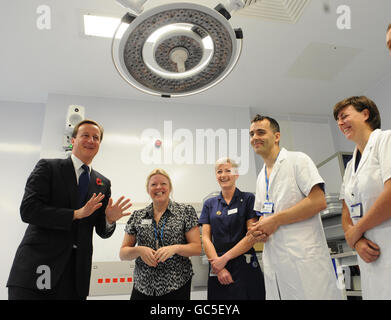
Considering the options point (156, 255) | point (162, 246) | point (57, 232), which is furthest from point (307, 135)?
point (57, 232)

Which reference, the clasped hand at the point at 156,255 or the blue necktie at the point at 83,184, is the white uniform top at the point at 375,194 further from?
the blue necktie at the point at 83,184

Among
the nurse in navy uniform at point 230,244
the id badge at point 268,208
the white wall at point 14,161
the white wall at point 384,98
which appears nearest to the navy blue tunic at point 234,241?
the nurse in navy uniform at point 230,244

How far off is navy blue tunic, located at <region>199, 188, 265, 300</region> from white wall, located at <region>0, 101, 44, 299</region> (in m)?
2.21

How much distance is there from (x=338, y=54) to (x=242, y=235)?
2.27 meters

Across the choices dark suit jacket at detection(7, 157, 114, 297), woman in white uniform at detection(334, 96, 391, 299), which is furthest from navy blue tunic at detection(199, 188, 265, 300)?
dark suit jacket at detection(7, 157, 114, 297)

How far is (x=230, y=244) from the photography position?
2102mm

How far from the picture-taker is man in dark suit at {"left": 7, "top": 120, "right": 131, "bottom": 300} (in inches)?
53.6

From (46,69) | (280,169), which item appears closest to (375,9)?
(280,169)

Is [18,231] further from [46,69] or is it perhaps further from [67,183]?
[67,183]

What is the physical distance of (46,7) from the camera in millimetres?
2564

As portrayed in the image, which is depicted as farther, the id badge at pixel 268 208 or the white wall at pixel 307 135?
the white wall at pixel 307 135

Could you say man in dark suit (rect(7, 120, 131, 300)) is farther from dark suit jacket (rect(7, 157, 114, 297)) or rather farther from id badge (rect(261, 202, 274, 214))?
id badge (rect(261, 202, 274, 214))

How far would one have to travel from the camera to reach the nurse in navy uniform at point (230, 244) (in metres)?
1.97

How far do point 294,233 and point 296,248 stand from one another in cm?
8
